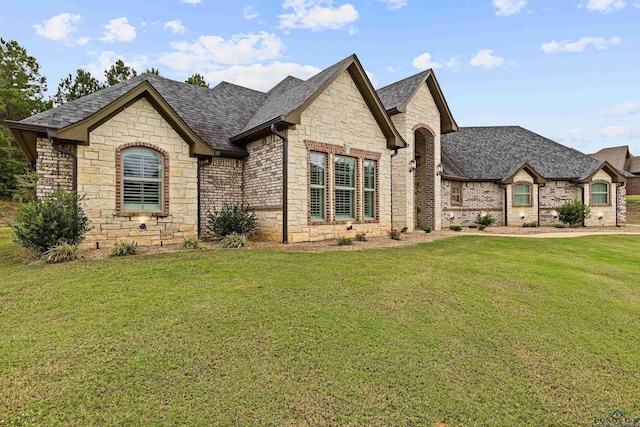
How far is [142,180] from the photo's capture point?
983 centimetres

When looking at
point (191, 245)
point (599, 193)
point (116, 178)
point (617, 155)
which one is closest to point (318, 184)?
point (191, 245)

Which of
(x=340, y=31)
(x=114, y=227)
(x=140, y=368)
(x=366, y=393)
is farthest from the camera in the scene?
(x=340, y=31)

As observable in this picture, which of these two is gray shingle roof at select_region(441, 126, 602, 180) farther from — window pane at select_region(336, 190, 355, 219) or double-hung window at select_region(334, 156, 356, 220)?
window pane at select_region(336, 190, 355, 219)

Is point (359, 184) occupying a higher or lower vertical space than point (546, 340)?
higher

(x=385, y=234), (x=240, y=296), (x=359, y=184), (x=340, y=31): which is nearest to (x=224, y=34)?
(x=340, y=31)

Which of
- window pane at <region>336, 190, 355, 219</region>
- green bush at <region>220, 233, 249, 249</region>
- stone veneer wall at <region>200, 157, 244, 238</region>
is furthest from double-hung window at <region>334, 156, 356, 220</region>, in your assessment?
stone veneer wall at <region>200, 157, 244, 238</region>

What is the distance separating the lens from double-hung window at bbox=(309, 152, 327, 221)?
11.6 meters

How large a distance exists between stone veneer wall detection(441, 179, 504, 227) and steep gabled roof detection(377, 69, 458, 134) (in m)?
4.47

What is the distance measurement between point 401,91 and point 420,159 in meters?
4.05

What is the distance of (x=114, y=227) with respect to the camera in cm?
930

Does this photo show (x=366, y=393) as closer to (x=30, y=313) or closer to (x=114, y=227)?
(x=30, y=313)

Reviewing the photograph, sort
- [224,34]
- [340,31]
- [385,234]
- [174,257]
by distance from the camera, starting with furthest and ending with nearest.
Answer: [340,31]
[224,34]
[385,234]
[174,257]

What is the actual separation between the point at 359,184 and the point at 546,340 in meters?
9.28

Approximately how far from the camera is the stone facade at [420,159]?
52.0 ft
